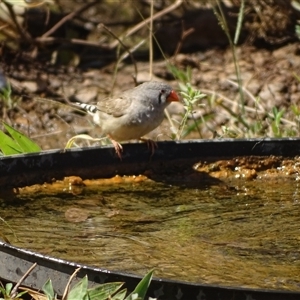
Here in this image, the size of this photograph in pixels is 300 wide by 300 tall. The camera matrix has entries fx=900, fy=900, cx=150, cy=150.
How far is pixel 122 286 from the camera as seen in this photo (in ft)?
9.03

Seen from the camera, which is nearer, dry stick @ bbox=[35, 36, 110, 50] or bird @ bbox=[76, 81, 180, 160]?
bird @ bbox=[76, 81, 180, 160]

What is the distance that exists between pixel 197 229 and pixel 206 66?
4.57 m

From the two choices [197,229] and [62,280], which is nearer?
[62,280]

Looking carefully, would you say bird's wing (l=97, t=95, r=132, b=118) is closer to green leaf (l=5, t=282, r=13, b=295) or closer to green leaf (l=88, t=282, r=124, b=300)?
green leaf (l=5, t=282, r=13, b=295)

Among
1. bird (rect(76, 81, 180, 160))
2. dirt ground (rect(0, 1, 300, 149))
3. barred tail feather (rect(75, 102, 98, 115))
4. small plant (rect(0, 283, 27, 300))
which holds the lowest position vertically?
dirt ground (rect(0, 1, 300, 149))

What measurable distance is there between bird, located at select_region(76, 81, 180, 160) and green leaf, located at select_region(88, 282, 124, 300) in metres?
2.73

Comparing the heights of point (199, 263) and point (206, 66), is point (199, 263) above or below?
above

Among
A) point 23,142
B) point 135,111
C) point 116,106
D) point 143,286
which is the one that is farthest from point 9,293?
point 116,106

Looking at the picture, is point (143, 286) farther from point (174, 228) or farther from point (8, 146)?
point (8, 146)

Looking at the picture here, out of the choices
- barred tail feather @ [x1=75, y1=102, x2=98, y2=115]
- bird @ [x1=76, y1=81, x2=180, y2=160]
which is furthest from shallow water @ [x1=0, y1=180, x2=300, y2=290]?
barred tail feather @ [x1=75, y1=102, x2=98, y2=115]

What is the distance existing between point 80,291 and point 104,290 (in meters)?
0.07

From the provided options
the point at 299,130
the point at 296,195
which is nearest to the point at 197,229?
the point at 296,195

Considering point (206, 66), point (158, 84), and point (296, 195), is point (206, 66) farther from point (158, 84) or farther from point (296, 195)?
point (296, 195)

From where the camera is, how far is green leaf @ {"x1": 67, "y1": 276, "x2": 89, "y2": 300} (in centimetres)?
268
